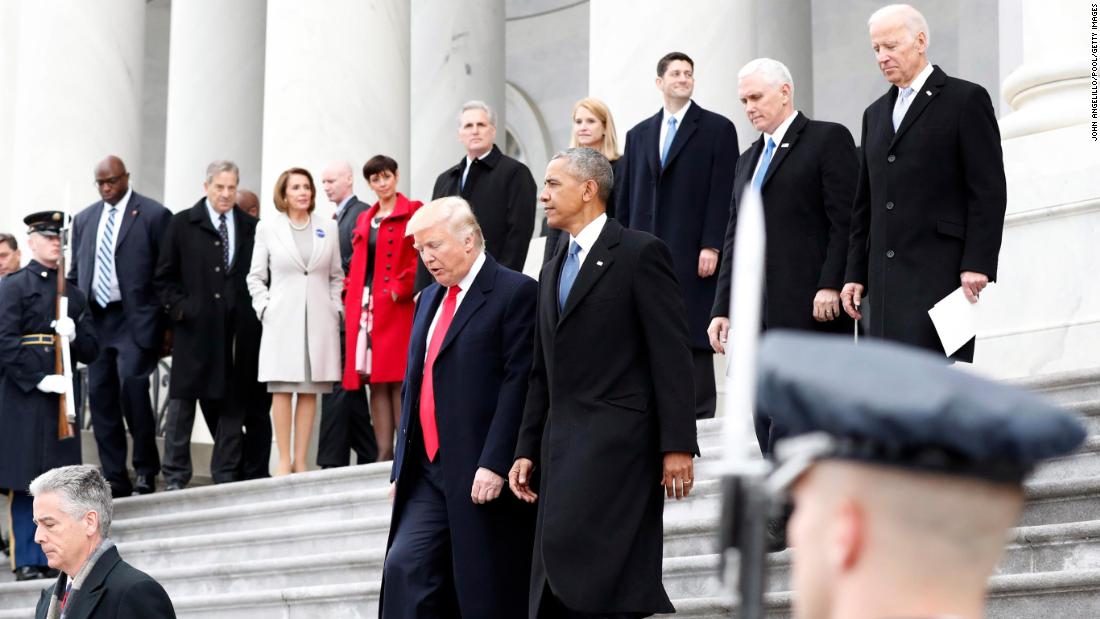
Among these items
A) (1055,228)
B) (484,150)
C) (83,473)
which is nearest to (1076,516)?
(1055,228)

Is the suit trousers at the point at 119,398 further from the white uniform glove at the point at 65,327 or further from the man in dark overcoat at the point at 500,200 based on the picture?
the man in dark overcoat at the point at 500,200

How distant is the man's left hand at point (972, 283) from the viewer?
6480 mm

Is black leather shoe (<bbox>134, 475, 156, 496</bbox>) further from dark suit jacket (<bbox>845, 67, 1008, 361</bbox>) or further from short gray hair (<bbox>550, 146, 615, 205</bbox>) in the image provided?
dark suit jacket (<bbox>845, 67, 1008, 361</bbox>)

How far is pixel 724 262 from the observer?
24.4 ft

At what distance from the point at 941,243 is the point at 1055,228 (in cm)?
204

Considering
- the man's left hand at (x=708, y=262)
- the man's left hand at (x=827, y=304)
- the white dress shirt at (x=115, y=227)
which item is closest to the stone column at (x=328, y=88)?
the white dress shirt at (x=115, y=227)

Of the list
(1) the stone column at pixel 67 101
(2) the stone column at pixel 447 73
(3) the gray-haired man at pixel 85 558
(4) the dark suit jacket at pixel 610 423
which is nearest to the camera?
(4) the dark suit jacket at pixel 610 423

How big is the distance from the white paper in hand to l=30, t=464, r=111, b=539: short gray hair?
10.2 ft

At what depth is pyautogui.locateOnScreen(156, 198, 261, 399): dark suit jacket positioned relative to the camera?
1086cm

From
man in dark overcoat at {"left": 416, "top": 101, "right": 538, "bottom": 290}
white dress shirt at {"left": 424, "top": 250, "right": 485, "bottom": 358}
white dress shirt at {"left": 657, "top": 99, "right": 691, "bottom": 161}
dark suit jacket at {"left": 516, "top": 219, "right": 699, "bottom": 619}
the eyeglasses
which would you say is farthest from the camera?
the eyeglasses

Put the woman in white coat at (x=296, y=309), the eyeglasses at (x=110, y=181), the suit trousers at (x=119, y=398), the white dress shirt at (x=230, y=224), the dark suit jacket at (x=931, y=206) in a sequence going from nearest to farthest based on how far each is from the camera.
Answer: the dark suit jacket at (x=931, y=206) → the woman in white coat at (x=296, y=309) → the suit trousers at (x=119, y=398) → the white dress shirt at (x=230, y=224) → the eyeglasses at (x=110, y=181)

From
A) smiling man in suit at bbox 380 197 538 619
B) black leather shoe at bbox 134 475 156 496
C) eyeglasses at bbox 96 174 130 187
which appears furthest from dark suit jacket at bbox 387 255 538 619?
eyeglasses at bbox 96 174 130 187

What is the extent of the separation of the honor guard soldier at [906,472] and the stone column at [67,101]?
44.2 feet

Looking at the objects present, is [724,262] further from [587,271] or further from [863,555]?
[863,555]
